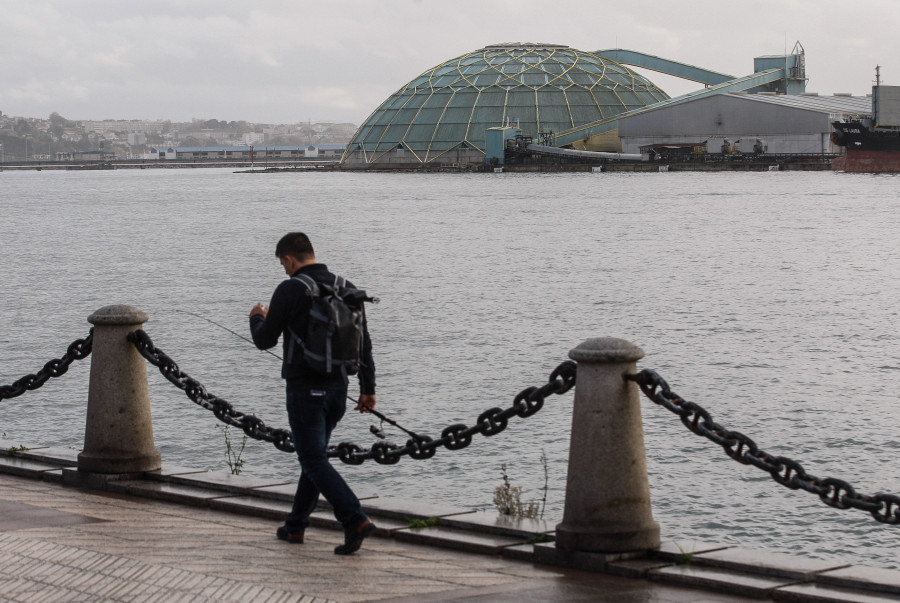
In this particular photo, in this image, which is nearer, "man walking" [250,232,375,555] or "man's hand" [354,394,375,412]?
"man walking" [250,232,375,555]

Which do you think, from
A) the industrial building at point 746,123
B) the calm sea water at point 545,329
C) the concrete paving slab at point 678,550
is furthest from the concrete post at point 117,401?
the industrial building at point 746,123

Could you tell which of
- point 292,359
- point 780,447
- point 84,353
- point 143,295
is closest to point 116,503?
point 84,353

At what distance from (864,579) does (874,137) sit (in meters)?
136

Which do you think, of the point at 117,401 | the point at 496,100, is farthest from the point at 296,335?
the point at 496,100

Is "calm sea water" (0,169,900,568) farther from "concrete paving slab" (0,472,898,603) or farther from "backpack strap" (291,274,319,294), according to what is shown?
"backpack strap" (291,274,319,294)

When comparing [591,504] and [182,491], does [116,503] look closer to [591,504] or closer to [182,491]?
[182,491]

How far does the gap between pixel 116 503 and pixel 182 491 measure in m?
0.50

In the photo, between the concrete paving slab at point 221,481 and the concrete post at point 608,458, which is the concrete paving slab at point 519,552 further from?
the concrete paving slab at point 221,481

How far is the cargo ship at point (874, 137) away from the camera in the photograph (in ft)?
429

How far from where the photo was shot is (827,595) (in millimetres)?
7277

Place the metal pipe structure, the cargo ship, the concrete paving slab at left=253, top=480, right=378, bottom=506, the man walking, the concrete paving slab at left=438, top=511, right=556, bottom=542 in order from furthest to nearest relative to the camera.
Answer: the metal pipe structure, the cargo ship, the concrete paving slab at left=253, top=480, right=378, bottom=506, the concrete paving slab at left=438, top=511, right=556, bottom=542, the man walking

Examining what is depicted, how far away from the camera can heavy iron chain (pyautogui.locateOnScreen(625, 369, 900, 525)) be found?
7684mm

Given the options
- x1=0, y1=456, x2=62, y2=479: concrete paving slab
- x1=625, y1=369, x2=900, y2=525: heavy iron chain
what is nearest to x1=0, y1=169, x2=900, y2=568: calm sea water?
x1=0, y1=456, x2=62, y2=479: concrete paving slab

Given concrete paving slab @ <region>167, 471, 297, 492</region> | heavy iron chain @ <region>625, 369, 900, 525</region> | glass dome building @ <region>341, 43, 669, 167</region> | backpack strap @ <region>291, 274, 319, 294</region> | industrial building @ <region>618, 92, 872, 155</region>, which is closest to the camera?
heavy iron chain @ <region>625, 369, 900, 525</region>
